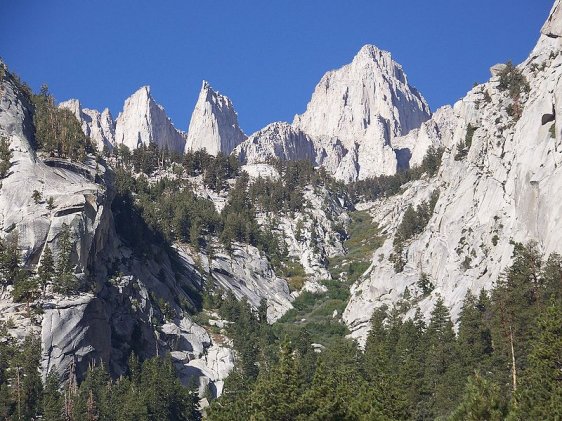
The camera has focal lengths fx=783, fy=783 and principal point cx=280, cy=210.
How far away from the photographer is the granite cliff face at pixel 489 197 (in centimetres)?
9050

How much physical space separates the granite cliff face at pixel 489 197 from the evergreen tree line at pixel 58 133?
2028 inches

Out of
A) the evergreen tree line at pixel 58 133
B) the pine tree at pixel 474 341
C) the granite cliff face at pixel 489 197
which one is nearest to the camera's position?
the pine tree at pixel 474 341

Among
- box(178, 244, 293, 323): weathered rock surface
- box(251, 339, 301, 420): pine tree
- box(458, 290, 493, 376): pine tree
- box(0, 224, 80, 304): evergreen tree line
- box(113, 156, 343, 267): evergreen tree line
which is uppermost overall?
box(113, 156, 343, 267): evergreen tree line

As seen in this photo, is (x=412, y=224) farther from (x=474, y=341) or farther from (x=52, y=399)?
(x=52, y=399)

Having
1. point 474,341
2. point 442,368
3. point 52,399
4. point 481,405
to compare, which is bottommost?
point 481,405

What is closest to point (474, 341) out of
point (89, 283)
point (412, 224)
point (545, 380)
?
point (545, 380)

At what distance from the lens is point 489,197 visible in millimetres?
107438

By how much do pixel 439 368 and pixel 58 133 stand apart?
76.2 meters

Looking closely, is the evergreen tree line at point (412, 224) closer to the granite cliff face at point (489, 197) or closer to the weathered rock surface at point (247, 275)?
the granite cliff face at point (489, 197)

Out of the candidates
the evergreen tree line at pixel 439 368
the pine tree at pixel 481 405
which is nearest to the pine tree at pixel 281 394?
the evergreen tree line at pixel 439 368

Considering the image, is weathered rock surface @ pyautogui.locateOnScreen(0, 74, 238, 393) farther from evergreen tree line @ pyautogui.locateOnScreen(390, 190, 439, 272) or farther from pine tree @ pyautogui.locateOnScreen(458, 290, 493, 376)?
pine tree @ pyautogui.locateOnScreen(458, 290, 493, 376)

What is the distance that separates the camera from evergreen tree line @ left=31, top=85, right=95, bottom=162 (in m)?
120

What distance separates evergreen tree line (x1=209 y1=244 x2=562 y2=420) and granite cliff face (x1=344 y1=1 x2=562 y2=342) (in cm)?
675

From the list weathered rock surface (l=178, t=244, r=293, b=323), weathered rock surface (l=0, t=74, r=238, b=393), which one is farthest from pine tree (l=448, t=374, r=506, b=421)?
weathered rock surface (l=178, t=244, r=293, b=323)
